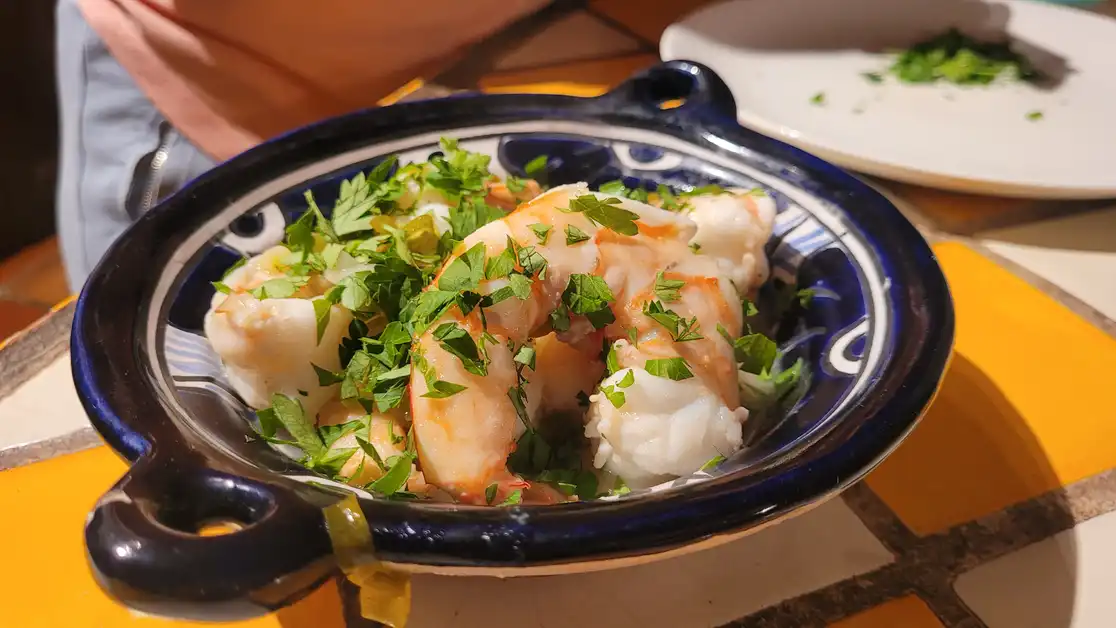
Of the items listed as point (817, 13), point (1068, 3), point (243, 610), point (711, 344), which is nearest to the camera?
point (243, 610)

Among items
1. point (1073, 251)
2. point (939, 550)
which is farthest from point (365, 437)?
point (1073, 251)

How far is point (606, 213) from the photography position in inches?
19.0

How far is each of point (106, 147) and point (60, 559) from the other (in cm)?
80

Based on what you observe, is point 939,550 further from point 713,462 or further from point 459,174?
point 459,174

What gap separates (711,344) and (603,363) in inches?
2.4

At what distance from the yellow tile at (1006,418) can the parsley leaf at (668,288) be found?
190 mm

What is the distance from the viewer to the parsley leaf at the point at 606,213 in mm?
482

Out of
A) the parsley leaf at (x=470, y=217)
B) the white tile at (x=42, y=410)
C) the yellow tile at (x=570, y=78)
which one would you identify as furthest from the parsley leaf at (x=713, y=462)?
the yellow tile at (x=570, y=78)

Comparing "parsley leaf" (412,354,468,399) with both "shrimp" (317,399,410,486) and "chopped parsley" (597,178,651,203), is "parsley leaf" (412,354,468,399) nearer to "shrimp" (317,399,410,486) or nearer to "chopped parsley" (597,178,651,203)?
"shrimp" (317,399,410,486)

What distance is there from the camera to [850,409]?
40 centimetres

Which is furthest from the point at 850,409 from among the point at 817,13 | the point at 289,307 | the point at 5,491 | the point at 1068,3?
the point at 1068,3

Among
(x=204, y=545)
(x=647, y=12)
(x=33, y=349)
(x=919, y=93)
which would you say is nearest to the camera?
(x=204, y=545)

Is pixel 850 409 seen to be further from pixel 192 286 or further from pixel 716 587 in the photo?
pixel 192 286

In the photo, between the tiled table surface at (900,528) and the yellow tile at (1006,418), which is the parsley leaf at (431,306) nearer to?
the tiled table surface at (900,528)
